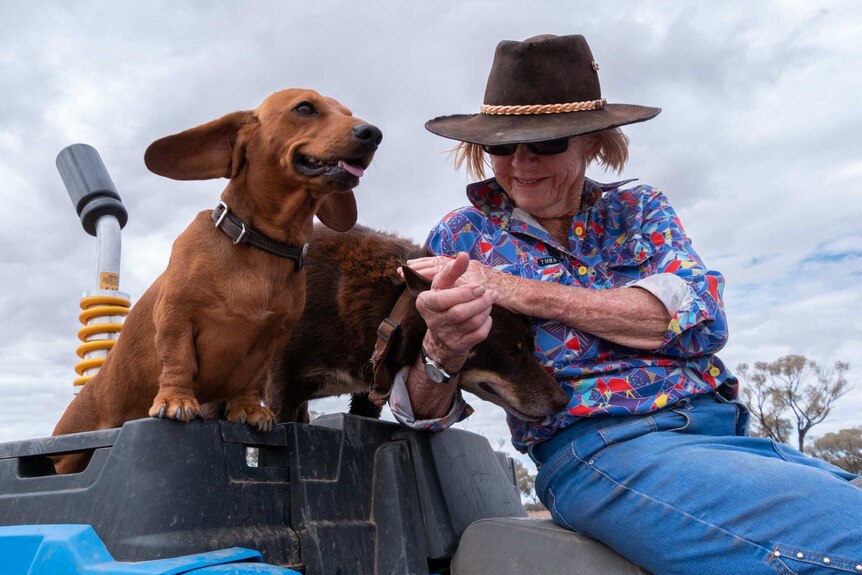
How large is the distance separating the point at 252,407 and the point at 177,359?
9.3 inches

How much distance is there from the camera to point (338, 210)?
8.22ft

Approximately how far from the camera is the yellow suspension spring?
2.61m

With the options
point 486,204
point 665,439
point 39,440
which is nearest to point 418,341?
point 486,204

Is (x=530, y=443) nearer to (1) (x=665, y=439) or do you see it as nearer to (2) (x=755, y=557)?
(1) (x=665, y=439)

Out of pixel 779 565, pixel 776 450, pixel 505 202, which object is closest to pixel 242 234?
pixel 505 202

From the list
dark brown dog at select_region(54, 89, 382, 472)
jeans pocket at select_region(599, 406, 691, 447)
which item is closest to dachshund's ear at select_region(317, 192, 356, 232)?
dark brown dog at select_region(54, 89, 382, 472)

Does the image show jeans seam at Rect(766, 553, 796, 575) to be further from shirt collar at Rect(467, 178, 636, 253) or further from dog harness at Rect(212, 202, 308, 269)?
dog harness at Rect(212, 202, 308, 269)

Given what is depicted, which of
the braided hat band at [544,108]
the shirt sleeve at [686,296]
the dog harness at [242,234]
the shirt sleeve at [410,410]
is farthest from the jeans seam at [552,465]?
the braided hat band at [544,108]

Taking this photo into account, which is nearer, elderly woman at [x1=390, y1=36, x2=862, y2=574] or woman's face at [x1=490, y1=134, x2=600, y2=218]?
elderly woman at [x1=390, y1=36, x2=862, y2=574]

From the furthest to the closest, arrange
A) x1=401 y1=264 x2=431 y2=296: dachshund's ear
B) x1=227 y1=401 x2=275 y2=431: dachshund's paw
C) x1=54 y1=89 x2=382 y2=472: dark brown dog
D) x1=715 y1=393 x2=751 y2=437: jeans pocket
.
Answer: x1=401 y1=264 x2=431 y2=296: dachshund's ear < x1=715 y1=393 x2=751 y2=437: jeans pocket < x1=54 y1=89 x2=382 y2=472: dark brown dog < x1=227 y1=401 x2=275 y2=431: dachshund's paw

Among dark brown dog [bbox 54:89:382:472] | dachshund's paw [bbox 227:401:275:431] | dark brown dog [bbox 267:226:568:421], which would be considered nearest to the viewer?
dachshund's paw [bbox 227:401:275:431]

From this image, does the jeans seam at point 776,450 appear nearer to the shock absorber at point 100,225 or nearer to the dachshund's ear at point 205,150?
the dachshund's ear at point 205,150

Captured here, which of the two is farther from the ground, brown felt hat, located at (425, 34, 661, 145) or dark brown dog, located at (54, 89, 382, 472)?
brown felt hat, located at (425, 34, 661, 145)

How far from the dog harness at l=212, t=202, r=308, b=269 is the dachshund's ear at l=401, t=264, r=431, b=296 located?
1.31 ft
